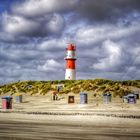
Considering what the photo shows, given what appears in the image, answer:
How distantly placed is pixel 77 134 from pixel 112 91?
39.3 metres

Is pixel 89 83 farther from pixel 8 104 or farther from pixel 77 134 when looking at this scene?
pixel 77 134

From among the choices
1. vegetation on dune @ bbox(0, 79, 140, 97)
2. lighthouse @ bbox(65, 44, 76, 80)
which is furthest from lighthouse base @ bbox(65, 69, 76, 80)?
vegetation on dune @ bbox(0, 79, 140, 97)

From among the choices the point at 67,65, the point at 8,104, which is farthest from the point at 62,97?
the point at 67,65

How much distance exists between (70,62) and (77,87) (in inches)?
791

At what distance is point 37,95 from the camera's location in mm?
60500

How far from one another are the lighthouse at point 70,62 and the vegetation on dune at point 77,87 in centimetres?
821

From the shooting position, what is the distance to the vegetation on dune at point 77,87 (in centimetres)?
5506

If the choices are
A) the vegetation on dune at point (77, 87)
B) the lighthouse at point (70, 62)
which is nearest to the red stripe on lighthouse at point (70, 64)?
the lighthouse at point (70, 62)

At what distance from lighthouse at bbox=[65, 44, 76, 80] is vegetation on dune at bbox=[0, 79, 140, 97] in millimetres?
8206

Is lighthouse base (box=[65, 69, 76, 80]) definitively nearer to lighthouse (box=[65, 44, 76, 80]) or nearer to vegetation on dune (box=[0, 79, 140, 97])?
lighthouse (box=[65, 44, 76, 80])

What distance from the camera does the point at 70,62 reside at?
78.4 m

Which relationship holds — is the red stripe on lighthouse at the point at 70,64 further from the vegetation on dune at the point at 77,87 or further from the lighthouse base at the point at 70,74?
the vegetation on dune at the point at 77,87

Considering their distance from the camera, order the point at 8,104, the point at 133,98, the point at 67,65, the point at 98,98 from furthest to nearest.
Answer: the point at 67,65
the point at 98,98
the point at 133,98
the point at 8,104

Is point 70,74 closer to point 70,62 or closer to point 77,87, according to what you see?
point 70,62
